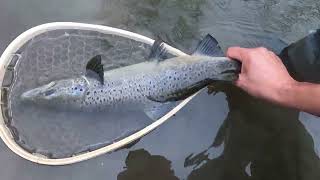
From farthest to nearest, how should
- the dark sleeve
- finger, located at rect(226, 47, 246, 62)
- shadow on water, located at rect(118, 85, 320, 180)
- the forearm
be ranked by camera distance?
1. shadow on water, located at rect(118, 85, 320, 180)
2. the dark sleeve
3. finger, located at rect(226, 47, 246, 62)
4. the forearm

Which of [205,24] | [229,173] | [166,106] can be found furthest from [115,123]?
[205,24]

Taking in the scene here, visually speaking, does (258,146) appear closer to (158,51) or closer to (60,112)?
(158,51)

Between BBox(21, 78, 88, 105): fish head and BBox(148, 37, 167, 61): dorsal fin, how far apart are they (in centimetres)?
35

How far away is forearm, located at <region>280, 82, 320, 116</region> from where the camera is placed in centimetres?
222

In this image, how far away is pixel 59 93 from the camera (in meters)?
2.39

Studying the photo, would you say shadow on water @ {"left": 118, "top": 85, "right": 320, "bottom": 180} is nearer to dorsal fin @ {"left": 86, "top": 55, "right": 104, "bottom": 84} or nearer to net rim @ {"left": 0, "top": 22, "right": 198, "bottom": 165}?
net rim @ {"left": 0, "top": 22, "right": 198, "bottom": 165}

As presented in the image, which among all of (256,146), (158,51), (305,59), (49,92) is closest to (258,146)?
(256,146)

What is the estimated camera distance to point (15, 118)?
7.88 feet

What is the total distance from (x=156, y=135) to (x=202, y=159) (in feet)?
0.94

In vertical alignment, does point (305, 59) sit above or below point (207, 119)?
above

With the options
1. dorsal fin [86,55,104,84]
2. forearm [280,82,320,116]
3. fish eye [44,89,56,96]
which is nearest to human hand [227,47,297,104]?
forearm [280,82,320,116]

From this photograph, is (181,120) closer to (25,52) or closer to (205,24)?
(205,24)

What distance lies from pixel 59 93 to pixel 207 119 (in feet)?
2.97

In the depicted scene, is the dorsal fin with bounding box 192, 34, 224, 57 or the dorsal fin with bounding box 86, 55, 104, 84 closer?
the dorsal fin with bounding box 86, 55, 104, 84
